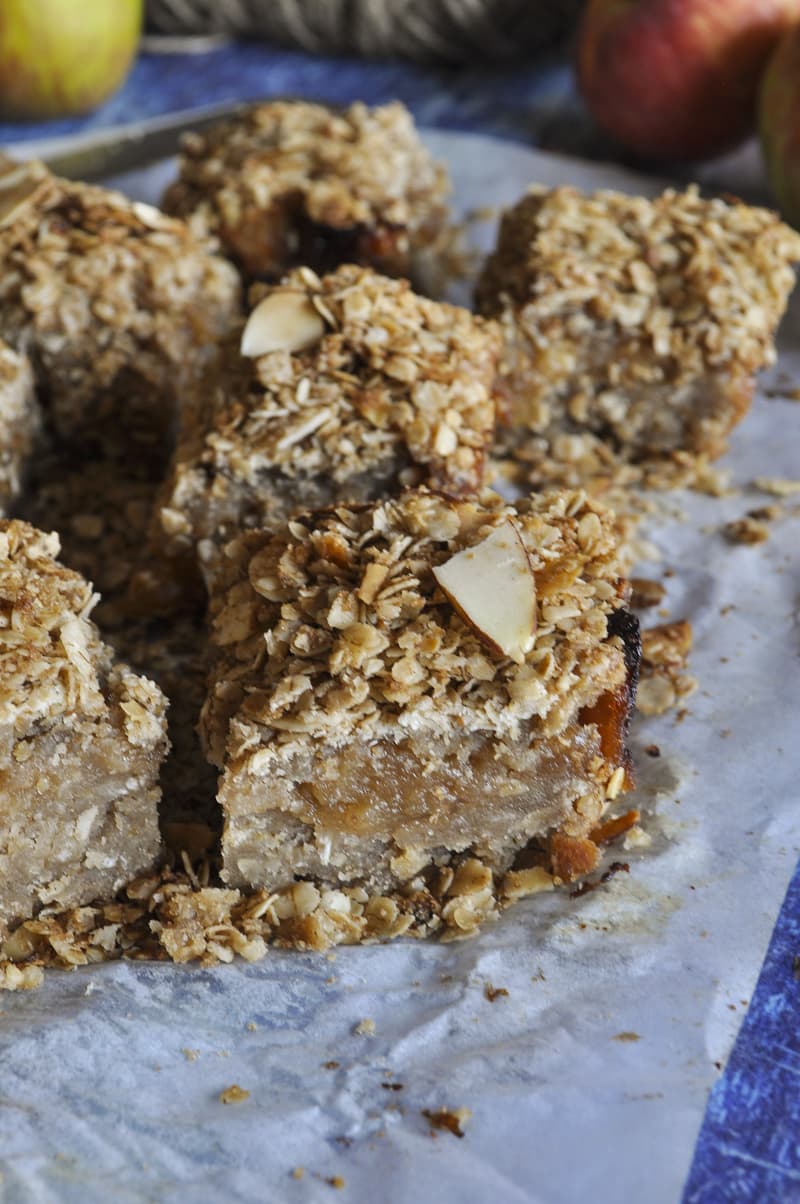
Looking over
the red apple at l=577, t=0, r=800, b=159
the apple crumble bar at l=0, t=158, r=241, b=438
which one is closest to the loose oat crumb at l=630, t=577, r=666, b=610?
the apple crumble bar at l=0, t=158, r=241, b=438

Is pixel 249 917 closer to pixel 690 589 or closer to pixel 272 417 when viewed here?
pixel 272 417

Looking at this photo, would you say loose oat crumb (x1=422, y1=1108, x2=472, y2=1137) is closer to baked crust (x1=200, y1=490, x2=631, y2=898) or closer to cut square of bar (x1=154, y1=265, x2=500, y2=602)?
baked crust (x1=200, y1=490, x2=631, y2=898)

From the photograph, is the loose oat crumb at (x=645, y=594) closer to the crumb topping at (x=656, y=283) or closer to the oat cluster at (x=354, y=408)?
the oat cluster at (x=354, y=408)

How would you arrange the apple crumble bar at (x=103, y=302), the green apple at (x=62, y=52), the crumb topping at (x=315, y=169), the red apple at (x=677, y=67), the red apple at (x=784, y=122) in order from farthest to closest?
the green apple at (x=62, y=52) < the red apple at (x=677, y=67) < the red apple at (x=784, y=122) < the crumb topping at (x=315, y=169) < the apple crumble bar at (x=103, y=302)

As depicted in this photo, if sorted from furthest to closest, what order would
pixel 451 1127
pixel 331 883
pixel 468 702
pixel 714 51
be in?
pixel 714 51 < pixel 331 883 < pixel 468 702 < pixel 451 1127

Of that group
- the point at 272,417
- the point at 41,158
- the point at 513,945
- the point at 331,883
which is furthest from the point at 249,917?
the point at 41,158

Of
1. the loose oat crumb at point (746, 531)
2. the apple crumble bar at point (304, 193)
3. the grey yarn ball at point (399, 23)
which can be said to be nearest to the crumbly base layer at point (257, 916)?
the loose oat crumb at point (746, 531)

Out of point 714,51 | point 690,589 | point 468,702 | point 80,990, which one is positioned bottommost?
point 80,990
